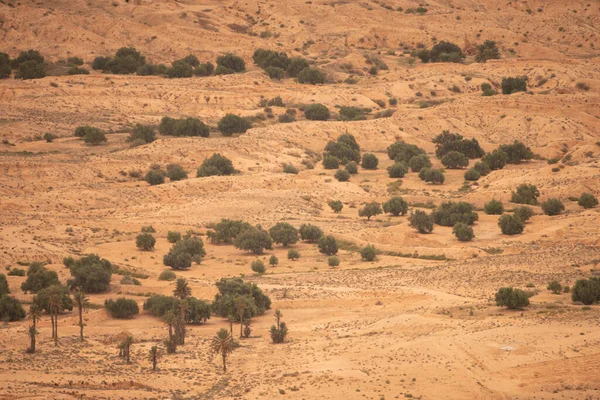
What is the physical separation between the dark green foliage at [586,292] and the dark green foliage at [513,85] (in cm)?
5176

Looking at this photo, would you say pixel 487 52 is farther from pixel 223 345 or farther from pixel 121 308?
pixel 223 345

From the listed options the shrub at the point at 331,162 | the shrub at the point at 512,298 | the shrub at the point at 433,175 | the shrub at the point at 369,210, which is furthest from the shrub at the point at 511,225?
the shrub at the point at 331,162

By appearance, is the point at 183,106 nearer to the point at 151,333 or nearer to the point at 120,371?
the point at 151,333

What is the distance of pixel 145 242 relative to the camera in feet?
176

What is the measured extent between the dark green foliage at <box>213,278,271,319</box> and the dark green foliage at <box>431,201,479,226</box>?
18.0 meters

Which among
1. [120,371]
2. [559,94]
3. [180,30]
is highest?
[180,30]

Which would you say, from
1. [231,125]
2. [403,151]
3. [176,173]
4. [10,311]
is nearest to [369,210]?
[176,173]

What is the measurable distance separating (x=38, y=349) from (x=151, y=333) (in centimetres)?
530

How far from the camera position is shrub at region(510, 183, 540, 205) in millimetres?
62328

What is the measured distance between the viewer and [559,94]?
88812 mm

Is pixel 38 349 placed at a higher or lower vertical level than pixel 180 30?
lower

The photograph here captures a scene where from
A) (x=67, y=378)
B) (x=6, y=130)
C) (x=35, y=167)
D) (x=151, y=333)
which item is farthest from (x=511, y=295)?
(x=6, y=130)

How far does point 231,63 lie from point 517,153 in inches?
1248

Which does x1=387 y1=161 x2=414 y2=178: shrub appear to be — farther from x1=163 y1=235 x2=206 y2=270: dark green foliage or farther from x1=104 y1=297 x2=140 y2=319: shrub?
x1=104 y1=297 x2=140 y2=319: shrub
